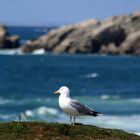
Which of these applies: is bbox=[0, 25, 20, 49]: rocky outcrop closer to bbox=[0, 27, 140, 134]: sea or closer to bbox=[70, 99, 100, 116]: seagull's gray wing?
bbox=[0, 27, 140, 134]: sea

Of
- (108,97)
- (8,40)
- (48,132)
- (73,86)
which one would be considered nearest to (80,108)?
(48,132)

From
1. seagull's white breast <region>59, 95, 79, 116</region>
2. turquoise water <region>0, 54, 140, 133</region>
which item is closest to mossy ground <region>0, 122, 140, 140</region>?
seagull's white breast <region>59, 95, 79, 116</region>

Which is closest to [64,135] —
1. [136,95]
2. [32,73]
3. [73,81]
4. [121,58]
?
[136,95]

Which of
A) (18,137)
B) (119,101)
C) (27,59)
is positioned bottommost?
(18,137)

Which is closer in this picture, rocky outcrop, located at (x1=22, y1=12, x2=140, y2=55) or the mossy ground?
the mossy ground

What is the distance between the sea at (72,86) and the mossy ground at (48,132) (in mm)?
2708

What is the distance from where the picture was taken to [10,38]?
496 ft

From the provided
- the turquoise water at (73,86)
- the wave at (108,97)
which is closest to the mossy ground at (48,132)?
the turquoise water at (73,86)

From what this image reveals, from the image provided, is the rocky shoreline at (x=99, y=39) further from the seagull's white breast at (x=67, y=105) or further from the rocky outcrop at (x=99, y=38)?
the seagull's white breast at (x=67, y=105)

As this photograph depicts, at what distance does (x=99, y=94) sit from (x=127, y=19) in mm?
74010

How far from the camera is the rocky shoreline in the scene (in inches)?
5162

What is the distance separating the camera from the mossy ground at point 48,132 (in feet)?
63.5

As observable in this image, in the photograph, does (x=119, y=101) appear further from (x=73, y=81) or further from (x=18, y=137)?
(x=18, y=137)

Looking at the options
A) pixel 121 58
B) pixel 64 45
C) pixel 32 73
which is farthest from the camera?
pixel 64 45
